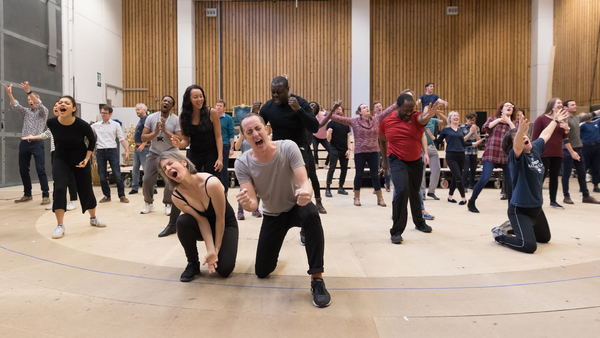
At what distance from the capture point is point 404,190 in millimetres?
3406

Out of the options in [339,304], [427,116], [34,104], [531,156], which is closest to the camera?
[339,304]

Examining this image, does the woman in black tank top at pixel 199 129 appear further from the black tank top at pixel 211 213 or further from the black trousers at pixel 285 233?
the black trousers at pixel 285 233

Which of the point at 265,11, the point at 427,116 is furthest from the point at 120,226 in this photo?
the point at 265,11

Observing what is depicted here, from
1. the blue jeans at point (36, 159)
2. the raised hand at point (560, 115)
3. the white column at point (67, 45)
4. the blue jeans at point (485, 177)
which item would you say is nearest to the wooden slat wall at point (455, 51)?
the blue jeans at point (485, 177)

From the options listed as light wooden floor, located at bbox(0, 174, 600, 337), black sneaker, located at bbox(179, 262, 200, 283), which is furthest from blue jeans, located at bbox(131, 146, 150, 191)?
black sneaker, located at bbox(179, 262, 200, 283)

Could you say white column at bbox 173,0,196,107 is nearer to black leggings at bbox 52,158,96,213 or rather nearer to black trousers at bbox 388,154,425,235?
black leggings at bbox 52,158,96,213

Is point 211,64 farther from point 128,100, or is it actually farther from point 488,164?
point 488,164

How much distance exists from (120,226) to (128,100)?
9584 mm

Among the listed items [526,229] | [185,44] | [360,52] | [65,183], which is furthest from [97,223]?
[360,52]

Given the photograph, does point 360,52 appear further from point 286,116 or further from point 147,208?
point 286,116

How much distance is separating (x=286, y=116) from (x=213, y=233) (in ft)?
4.85

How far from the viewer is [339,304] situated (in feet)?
6.67

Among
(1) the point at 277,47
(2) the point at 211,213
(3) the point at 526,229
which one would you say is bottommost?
(3) the point at 526,229

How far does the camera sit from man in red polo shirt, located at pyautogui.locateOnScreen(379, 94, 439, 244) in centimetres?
340
